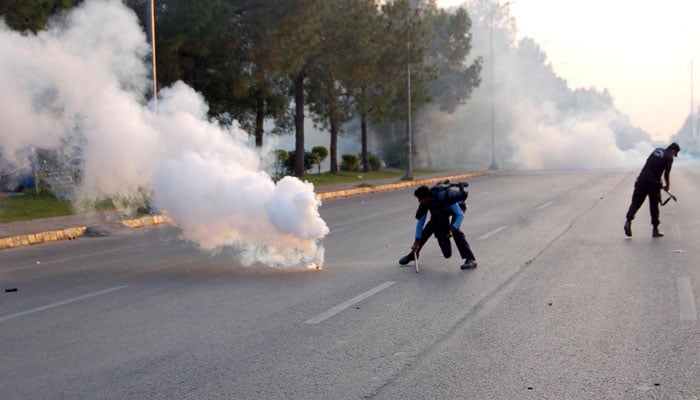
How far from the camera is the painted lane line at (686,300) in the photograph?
25.2ft

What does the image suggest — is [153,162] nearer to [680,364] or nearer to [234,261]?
[234,261]

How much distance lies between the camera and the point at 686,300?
848 centimetres

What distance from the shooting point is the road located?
562 cm

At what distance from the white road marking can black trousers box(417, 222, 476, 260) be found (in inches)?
211

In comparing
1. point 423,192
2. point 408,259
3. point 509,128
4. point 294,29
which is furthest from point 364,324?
point 509,128

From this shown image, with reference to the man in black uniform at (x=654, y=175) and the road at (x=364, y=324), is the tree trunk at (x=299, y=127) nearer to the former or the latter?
the road at (x=364, y=324)

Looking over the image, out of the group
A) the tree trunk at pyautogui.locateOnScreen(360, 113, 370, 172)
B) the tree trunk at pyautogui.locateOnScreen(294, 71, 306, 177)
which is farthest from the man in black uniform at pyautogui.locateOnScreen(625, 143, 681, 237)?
the tree trunk at pyautogui.locateOnScreen(360, 113, 370, 172)

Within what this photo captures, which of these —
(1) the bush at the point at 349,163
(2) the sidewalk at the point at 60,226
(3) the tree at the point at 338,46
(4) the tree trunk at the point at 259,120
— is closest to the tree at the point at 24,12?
(2) the sidewalk at the point at 60,226

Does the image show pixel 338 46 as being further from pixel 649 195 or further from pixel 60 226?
pixel 649 195

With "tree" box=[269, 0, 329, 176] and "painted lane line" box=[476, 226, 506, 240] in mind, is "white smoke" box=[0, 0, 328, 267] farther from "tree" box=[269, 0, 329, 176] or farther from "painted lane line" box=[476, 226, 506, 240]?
"tree" box=[269, 0, 329, 176]

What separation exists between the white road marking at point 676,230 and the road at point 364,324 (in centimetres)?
70

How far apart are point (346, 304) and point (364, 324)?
992mm

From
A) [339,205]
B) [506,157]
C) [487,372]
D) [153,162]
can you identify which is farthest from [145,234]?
[506,157]

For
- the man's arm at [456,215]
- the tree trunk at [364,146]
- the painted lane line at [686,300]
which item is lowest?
the painted lane line at [686,300]
